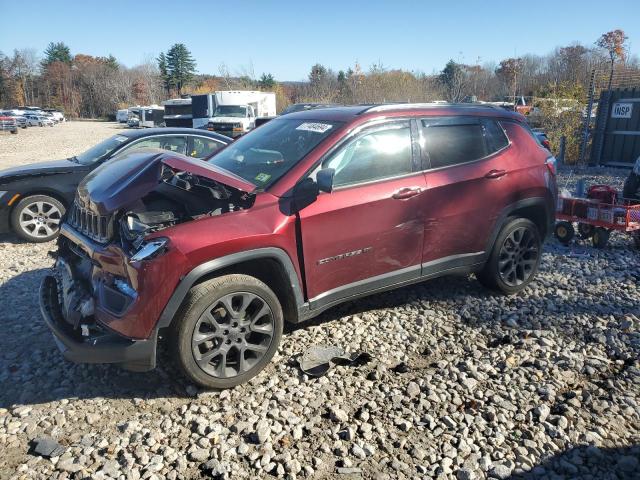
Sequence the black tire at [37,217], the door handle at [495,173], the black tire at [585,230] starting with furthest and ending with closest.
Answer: the black tire at [585,230] → the black tire at [37,217] → the door handle at [495,173]

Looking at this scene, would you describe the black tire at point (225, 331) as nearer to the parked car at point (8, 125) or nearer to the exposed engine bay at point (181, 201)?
the exposed engine bay at point (181, 201)

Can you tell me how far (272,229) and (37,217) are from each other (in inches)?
207

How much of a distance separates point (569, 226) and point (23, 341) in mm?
6961

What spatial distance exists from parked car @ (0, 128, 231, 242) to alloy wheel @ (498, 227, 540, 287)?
4.28 m

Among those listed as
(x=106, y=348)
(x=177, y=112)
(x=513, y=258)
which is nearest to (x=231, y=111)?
(x=177, y=112)

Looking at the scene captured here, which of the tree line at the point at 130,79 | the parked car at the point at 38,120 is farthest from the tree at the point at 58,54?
the parked car at the point at 38,120

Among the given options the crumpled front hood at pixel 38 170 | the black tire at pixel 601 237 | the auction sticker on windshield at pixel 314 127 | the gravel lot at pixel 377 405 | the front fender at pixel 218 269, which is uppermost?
the auction sticker on windshield at pixel 314 127

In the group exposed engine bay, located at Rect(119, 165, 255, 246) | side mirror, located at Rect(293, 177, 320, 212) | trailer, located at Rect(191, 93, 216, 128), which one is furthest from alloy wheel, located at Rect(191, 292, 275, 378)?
trailer, located at Rect(191, 93, 216, 128)

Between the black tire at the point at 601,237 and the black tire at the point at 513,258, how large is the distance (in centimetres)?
232

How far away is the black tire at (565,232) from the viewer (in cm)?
712

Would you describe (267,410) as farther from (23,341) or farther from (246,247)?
(23,341)

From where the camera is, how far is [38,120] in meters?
52.5

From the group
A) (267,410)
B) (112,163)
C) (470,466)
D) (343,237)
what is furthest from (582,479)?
(112,163)

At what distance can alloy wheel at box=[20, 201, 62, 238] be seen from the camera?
702 centimetres
